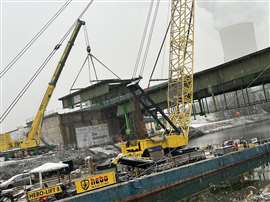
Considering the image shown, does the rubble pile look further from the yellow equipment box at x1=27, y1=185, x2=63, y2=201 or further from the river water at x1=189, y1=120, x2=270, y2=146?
the yellow equipment box at x1=27, y1=185, x2=63, y2=201

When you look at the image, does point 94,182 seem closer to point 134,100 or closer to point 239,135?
point 134,100

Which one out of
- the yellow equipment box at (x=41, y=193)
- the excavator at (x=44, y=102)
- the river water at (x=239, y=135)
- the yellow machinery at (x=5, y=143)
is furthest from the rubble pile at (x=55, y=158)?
the yellow equipment box at (x=41, y=193)

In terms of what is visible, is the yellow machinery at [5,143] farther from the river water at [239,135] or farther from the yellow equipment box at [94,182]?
the yellow equipment box at [94,182]

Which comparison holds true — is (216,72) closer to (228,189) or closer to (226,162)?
(226,162)

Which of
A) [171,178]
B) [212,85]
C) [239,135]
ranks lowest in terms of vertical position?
[239,135]

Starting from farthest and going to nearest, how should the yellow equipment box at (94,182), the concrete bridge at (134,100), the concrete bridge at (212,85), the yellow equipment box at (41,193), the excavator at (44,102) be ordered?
the excavator at (44,102), the concrete bridge at (134,100), the concrete bridge at (212,85), the yellow equipment box at (94,182), the yellow equipment box at (41,193)

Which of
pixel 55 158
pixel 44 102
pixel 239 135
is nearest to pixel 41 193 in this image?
pixel 44 102

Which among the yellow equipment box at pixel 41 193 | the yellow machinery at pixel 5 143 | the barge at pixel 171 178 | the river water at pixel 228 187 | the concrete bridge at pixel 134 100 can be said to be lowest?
the river water at pixel 228 187

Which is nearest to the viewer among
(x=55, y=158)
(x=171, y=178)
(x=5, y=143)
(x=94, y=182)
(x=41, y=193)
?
(x=41, y=193)

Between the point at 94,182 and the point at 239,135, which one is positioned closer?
the point at 94,182

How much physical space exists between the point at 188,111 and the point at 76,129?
32.5m

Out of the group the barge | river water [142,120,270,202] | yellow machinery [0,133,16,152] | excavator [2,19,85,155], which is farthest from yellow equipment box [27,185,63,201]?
yellow machinery [0,133,16,152]

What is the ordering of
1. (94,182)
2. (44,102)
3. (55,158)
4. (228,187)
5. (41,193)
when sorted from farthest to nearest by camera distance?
(55,158) → (44,102) → (228,187) → (94,182) → (41,193)

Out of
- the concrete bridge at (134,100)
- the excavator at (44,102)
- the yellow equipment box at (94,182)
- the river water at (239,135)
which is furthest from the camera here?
the river water at (239,135)
